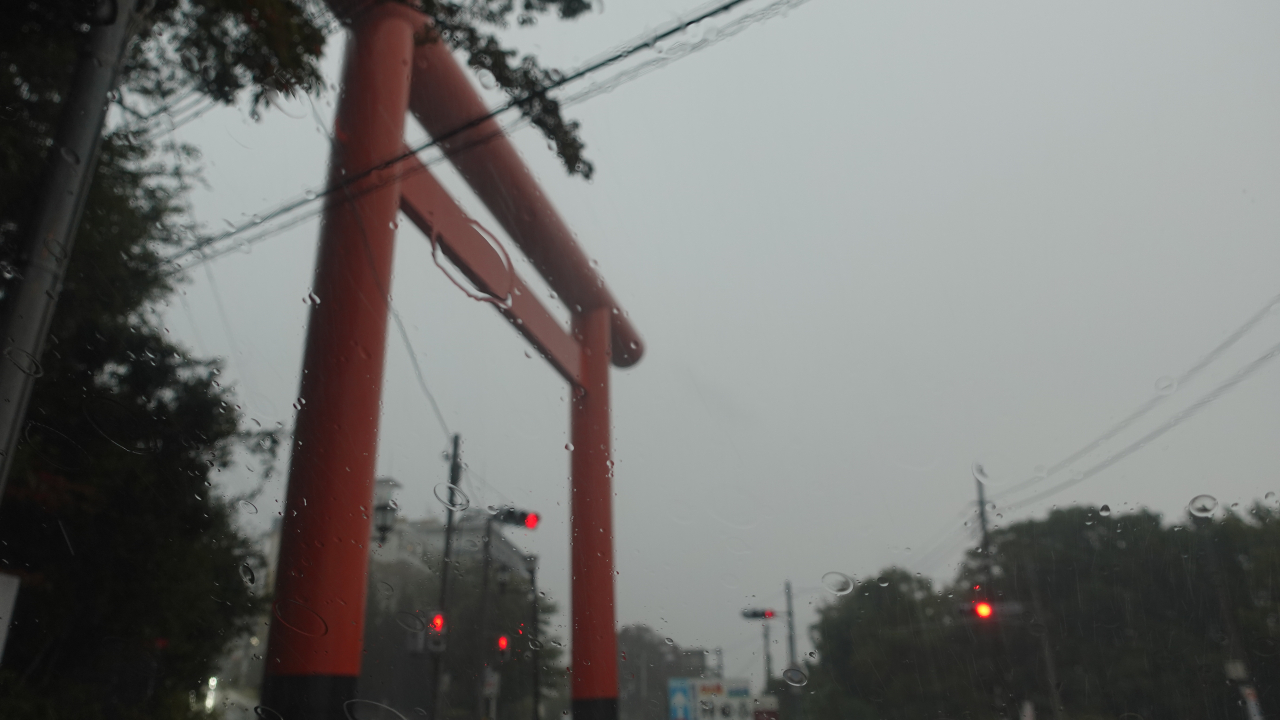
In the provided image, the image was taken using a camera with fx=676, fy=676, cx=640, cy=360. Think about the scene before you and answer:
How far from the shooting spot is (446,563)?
2.11m

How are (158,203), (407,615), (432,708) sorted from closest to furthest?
(432,708), (407,615), (158,203)

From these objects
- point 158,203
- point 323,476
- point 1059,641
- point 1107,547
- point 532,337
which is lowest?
point 1059,641

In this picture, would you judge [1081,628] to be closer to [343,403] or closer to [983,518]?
[983,518]

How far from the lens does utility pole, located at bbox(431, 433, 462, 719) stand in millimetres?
1858

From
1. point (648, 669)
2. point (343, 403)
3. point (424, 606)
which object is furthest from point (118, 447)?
point (648, 669)

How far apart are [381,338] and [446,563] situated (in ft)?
3.51

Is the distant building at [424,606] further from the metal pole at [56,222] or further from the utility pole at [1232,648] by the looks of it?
the utility pole at [1232,648]

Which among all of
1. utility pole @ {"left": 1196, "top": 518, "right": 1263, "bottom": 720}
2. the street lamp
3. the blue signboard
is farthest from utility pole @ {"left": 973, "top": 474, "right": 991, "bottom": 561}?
the street lamp

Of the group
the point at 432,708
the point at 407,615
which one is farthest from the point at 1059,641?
the point at 407,615

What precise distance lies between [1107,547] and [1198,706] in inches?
11.6

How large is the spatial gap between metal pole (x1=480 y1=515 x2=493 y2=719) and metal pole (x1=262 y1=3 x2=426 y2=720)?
0.52 metres

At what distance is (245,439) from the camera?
2.46 metres

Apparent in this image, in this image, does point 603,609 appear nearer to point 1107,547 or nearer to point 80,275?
point 1107,547

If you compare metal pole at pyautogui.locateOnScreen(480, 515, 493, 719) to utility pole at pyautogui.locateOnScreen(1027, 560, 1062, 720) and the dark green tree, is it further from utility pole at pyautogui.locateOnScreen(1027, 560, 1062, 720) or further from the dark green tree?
utility pole at pyautogui.locateOnScreen(1027, 560, 1062, 720)
